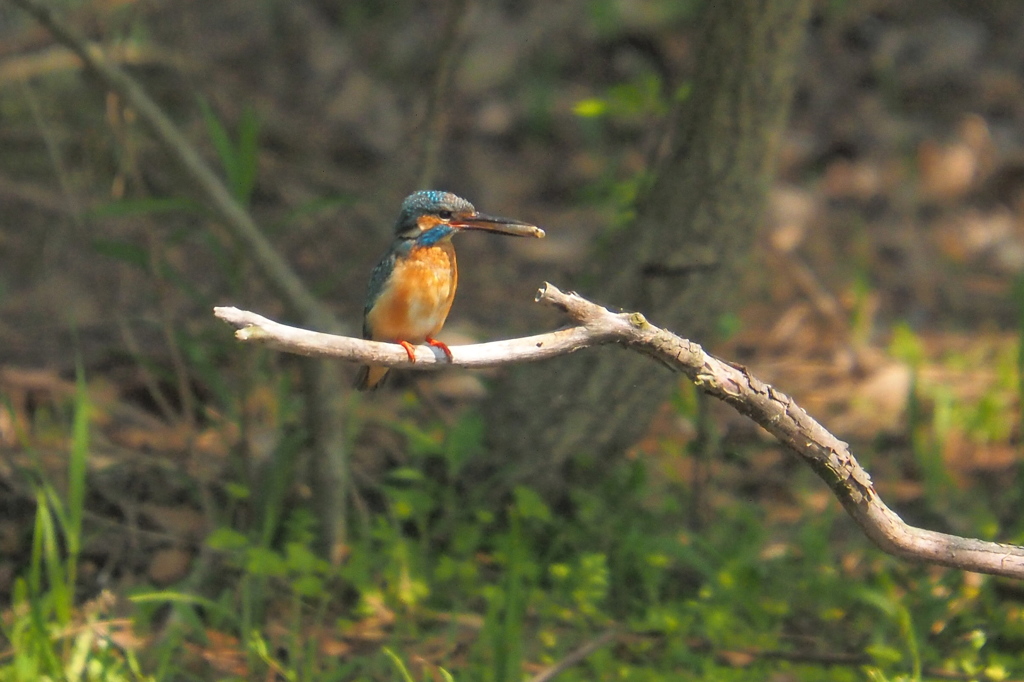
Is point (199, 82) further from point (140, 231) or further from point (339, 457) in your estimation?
point (339, 457)

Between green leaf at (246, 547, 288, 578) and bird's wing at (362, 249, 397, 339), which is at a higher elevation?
bird's wing at (362, 249, 397, 339)

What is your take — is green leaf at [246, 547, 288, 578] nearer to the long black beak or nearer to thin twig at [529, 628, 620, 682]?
thin twig at [529, 628, 620, 682]

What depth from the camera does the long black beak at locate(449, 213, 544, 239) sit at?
2782mm

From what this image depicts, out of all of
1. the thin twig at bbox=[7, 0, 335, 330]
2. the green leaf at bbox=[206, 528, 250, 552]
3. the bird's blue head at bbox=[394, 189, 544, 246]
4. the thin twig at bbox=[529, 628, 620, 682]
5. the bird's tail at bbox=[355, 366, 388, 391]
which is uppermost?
the thin twig at bbox=[7, 0, 335, 330]

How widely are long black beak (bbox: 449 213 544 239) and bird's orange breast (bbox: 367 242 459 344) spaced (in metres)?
0.14

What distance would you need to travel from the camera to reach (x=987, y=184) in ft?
25.8

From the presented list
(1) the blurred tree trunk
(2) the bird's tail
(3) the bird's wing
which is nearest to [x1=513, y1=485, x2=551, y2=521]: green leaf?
(1) the blurred tree trunk

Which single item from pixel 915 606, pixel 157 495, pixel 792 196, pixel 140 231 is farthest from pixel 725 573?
pixel 140 231

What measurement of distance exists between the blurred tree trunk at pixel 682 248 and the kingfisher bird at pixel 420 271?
50.5 inches

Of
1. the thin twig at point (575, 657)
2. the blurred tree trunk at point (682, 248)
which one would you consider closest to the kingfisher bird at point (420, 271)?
the thin twig at point (575, 657)

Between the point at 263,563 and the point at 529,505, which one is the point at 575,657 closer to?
the point at 529,505

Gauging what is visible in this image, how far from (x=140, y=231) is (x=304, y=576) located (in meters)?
3.82

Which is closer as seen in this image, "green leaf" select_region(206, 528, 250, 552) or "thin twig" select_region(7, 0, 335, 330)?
"green leaf" select_region(206, 528, 250, 552)

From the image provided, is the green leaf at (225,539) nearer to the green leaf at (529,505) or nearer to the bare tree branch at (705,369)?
the green leaf at (529,505)
